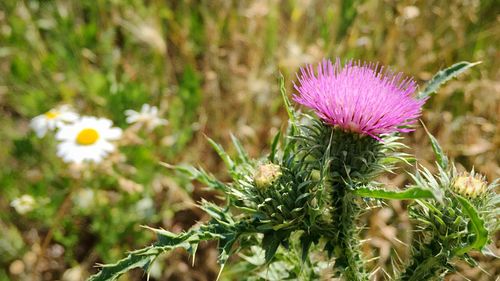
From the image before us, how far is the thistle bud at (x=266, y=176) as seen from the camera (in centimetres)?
180

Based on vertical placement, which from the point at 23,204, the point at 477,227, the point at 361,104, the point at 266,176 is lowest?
the point at 23,204

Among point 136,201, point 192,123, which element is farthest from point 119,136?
point 192,123

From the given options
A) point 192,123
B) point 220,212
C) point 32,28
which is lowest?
point 192,123

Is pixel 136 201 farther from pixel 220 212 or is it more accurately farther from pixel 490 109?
pixel 490 109

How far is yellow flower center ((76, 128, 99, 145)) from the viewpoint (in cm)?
323

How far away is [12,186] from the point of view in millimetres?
3605

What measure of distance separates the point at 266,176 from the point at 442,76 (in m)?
0.95

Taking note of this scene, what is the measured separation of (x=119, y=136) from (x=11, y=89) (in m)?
1.56

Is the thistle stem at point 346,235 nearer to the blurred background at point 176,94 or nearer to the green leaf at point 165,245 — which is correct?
the green leaf at point 165,245

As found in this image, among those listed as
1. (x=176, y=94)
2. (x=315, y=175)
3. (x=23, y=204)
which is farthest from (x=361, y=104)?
(x=176, y=94)

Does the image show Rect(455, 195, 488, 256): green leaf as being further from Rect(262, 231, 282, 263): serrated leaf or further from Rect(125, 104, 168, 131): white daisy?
Rect(125, 104, 168, 131): white daisy

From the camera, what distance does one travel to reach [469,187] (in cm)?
181

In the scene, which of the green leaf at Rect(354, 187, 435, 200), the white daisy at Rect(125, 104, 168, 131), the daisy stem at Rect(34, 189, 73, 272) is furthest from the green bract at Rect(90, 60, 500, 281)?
the daisy stem at Rect(34, 189, 73, 272)

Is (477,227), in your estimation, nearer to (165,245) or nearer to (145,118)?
(165,245)
